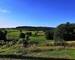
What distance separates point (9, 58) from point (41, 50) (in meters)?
4.51

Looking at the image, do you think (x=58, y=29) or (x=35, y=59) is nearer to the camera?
(x=35, y=59)

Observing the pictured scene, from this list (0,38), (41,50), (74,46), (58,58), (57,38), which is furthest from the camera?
(0,38)

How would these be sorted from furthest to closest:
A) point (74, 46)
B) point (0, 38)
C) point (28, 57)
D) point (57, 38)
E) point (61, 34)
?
point (0, 38), point (61, 34), point (57, 38), point (74, 46), point (28, 57)

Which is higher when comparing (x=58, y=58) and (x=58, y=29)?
(x=58, y=29)

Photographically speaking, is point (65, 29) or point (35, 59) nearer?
point (35, 59)

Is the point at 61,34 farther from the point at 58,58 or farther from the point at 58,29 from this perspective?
the point at 58,58

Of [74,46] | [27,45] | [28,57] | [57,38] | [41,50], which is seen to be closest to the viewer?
[28,57]

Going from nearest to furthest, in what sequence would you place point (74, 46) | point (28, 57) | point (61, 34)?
point (28, 57)
point (74, 46)
point (61, 34)

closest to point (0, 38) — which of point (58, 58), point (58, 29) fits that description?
point (58, 29)

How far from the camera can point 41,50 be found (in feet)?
76.9

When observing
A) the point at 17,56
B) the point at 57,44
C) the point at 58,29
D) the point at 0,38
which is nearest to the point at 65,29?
the point at 58,29

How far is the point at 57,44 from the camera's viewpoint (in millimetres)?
27500

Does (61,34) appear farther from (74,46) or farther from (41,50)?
(41,50)

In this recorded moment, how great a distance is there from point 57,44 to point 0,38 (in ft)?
48.9
